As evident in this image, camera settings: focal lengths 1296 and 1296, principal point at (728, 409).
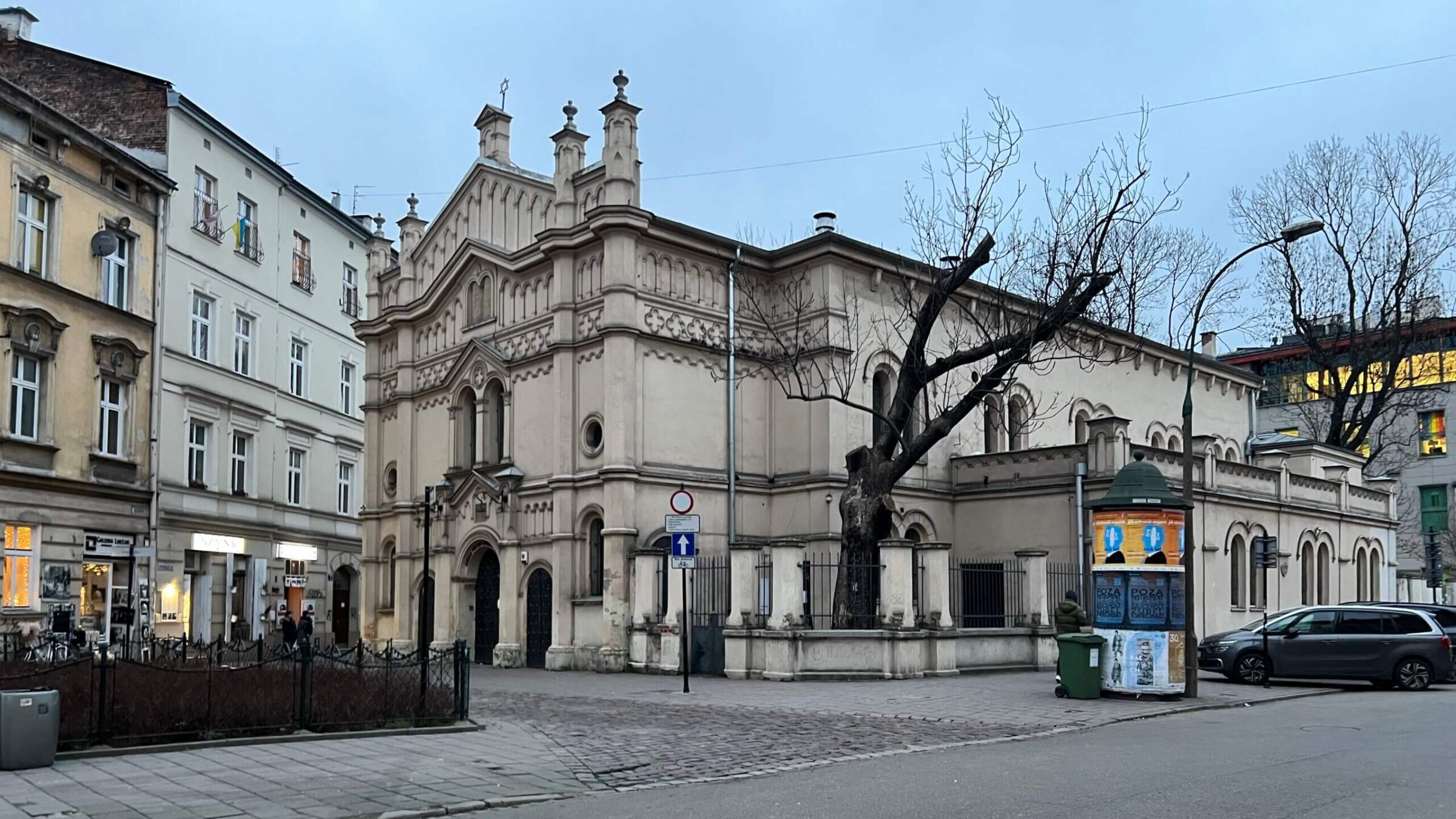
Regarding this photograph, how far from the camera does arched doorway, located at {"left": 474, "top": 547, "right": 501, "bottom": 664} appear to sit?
3188 cm

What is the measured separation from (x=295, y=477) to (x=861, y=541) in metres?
23.6

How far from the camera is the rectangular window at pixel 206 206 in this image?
36.2 meters

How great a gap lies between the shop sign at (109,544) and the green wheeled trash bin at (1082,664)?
22.6 m

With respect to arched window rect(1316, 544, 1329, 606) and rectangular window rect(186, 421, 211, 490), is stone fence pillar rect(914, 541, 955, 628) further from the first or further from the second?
rectangular window rect(186, 421, 211, 490)

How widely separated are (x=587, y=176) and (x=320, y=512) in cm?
1893

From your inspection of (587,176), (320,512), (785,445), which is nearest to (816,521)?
(785,445)

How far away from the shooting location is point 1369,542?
4116cm

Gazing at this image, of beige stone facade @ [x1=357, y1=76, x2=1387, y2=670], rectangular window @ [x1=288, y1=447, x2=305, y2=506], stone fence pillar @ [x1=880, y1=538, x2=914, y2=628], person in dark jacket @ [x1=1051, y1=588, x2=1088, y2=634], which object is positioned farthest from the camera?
rectangular window @ [x1=288, y1=447, x2=305, y2=506]

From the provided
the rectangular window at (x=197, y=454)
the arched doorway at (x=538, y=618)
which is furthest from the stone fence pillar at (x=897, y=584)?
the rectangular window at (x=197, y=454)

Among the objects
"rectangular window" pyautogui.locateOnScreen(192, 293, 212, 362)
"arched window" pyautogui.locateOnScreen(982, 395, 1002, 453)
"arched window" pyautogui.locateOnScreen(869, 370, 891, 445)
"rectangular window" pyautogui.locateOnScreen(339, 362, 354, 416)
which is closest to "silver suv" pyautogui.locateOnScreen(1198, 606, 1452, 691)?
"arched window" pyautogui.locateOnScreen(869, 370, 891, 445)

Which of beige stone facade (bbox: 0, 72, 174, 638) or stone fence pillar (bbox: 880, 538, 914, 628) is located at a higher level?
beige stone facade (bbox: 0, 72, 174, 638)

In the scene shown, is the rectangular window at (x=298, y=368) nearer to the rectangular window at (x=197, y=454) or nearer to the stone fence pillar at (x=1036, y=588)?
the rectangular window at (x=197, y=454)

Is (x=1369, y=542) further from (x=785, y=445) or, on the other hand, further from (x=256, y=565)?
(x=256, y=565)

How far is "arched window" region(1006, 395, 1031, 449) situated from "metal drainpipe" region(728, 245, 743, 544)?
9.90 metres
